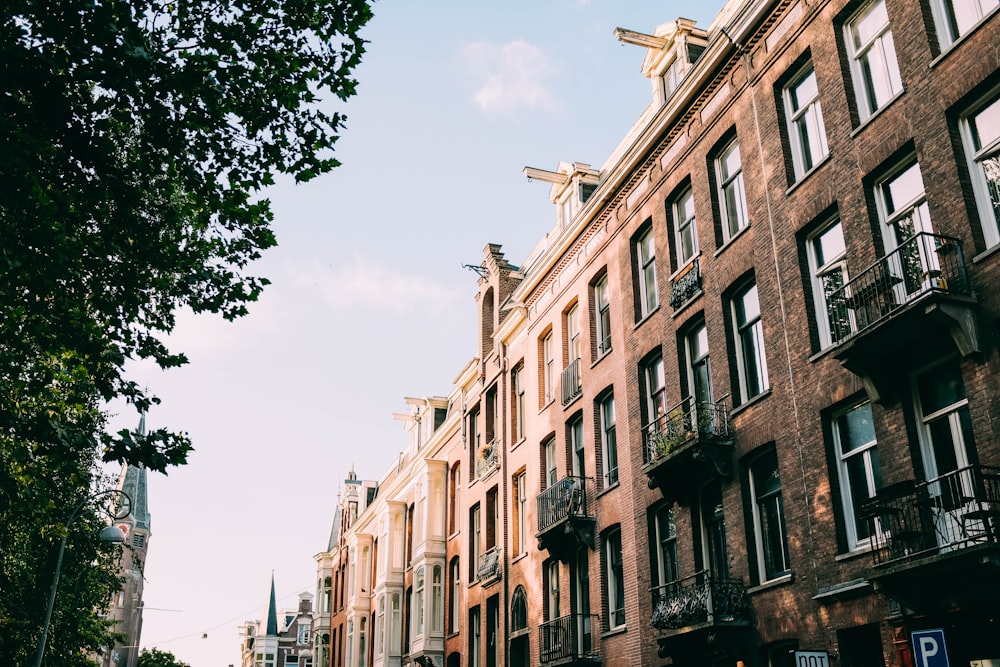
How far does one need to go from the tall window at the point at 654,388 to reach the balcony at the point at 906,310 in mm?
7417

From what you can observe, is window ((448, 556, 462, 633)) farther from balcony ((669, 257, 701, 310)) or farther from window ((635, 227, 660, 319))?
balcony ((669, 257, 701, 310))

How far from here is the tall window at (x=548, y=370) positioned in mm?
29516

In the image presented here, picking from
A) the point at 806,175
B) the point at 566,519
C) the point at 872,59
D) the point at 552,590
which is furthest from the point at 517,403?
the point at 872,59

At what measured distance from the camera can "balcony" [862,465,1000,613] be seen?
39.3 ft

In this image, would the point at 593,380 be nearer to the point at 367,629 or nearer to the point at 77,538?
the point at 77,538

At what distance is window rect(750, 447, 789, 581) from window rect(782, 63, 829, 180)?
548 centimetres

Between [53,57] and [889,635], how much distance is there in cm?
1370

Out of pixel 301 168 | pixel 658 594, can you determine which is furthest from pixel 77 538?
pixel 301 168

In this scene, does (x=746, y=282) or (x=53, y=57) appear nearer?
(x=53, y=57)

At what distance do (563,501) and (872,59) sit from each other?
14086 mm

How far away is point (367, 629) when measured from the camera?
5016 cm

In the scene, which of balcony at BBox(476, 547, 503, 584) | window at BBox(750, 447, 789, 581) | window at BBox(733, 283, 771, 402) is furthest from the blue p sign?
balcony at BBox(476, 547, 503, 584)

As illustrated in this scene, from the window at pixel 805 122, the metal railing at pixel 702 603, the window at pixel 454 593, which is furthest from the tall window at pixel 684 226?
the window at pixel 454 593

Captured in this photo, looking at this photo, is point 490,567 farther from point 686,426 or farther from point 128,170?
point 128,170
